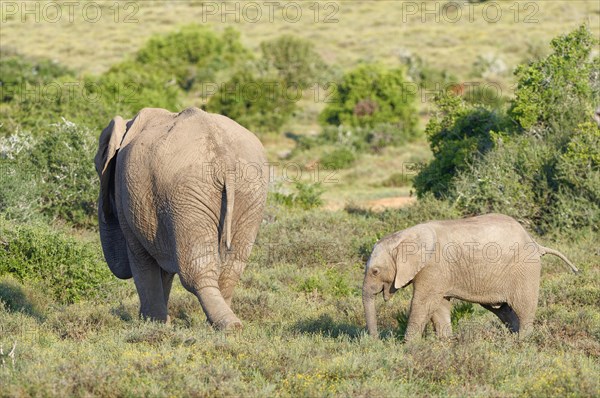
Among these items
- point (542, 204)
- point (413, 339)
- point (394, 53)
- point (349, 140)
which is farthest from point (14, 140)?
point (394, 53)

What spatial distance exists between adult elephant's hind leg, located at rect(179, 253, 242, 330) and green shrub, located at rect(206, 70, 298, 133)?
2424cm

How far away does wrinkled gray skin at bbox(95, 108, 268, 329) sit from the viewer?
25.7 ft

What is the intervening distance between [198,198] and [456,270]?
2.29 meters

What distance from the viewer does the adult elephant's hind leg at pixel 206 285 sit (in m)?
7.88

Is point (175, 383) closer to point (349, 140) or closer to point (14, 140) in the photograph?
point (14, 140)

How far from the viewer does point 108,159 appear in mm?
8781

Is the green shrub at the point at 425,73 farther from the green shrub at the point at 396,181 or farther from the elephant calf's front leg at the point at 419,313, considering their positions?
the elephant calf's front leg at the point at 419,313

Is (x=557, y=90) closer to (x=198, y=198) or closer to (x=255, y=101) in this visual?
(x=198, y=198)

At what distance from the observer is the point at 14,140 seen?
16.4 meters

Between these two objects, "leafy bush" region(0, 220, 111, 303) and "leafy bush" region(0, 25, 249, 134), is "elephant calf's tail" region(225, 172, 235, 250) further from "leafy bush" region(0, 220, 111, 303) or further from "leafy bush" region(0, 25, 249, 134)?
"leafy bush" region(0, 25, 249, 134)

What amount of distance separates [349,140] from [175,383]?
24.7 m

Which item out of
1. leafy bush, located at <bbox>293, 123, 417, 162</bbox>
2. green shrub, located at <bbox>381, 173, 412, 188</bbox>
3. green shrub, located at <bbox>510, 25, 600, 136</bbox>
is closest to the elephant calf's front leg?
green shrub, located at <bbox>510, 25, 600, 136</bbox>

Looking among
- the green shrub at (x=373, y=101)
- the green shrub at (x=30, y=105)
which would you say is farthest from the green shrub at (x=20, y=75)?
the green shrub at (x=373, y=101)

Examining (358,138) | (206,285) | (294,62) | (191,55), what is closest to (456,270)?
(206,285)
